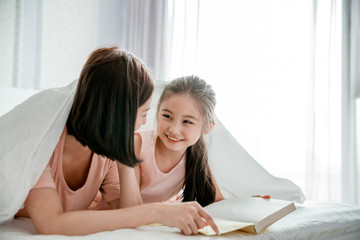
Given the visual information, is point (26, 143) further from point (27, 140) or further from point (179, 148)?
point (179, 148)

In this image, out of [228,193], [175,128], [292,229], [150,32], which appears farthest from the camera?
[150,32]

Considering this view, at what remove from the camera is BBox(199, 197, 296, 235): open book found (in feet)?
2.86

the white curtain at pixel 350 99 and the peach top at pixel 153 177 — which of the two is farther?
the white curtain at pixel 350 99

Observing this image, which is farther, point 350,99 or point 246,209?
point 350,99

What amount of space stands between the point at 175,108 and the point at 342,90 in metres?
1.41

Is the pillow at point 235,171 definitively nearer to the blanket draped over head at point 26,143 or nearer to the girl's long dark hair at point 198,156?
the girl's long dark hair at point 198,156

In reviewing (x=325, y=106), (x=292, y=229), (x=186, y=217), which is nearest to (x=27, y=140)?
(x=186, y=217)

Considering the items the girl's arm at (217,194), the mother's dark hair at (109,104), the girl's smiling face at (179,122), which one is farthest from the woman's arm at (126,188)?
the girl's arm at (217,194)

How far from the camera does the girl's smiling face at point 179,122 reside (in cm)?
138

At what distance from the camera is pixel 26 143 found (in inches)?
36.1

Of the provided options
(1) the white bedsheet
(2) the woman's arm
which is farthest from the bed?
(2) the woman's arm

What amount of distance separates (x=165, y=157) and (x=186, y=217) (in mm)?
677

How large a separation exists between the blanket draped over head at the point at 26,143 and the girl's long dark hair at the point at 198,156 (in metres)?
0.57

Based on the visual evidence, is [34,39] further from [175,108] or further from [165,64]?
[175,108]
